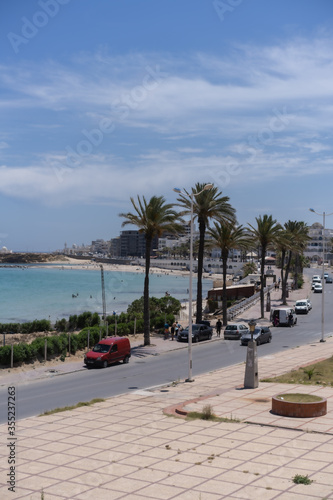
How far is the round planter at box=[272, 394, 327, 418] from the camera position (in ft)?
61.4

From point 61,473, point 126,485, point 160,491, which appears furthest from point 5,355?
point 160,491

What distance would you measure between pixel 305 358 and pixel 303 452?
1859 cm

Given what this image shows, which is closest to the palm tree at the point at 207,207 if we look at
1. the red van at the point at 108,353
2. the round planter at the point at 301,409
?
the red van at the point at 108,353

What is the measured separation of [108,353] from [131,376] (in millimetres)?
3318

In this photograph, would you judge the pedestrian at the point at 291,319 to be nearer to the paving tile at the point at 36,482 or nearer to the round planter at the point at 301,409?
the round planter at the point at 301,409

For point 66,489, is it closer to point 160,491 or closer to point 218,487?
point 160,491

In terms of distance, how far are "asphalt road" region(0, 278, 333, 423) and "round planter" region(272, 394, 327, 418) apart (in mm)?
7590

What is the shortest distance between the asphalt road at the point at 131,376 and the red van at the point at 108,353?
0.45 meters

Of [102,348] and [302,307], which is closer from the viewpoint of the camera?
[102,348]

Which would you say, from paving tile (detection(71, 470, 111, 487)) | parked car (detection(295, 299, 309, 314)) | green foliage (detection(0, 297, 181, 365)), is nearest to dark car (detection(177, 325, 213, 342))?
green foliage (detection(0, 297, 181, 365))

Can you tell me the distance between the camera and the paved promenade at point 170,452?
12.5m

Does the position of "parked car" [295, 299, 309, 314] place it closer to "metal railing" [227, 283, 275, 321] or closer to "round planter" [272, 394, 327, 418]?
"metal railing" [227, 283, 275, 321]

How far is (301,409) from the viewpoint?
61.4 feet

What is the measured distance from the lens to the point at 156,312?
5144cm
